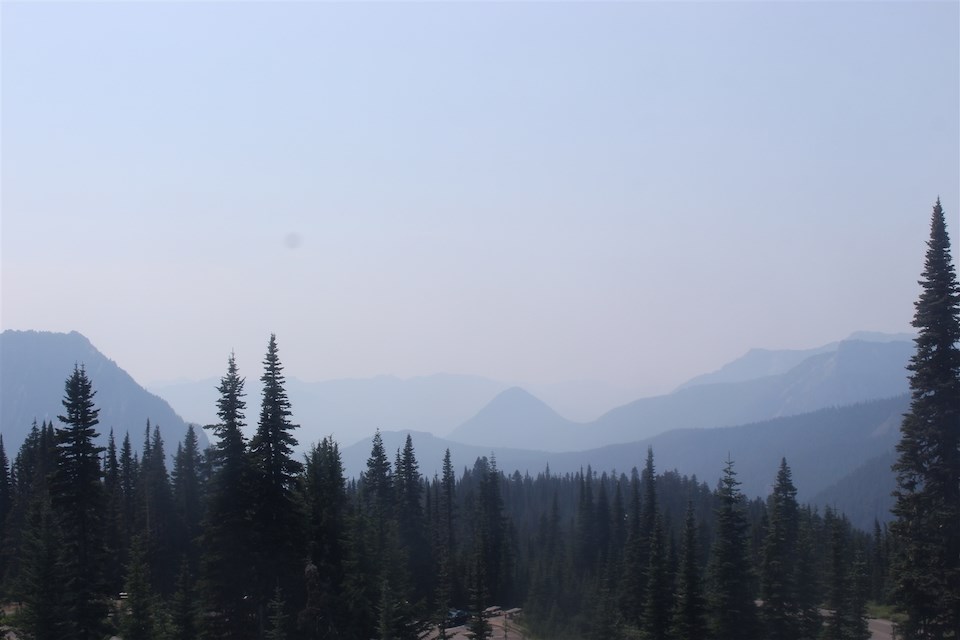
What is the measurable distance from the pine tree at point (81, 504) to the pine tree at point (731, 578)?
29.9 metres

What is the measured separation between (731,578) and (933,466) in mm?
18631

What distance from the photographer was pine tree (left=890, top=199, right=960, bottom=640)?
29.5m

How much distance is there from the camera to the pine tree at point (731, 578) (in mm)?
45781

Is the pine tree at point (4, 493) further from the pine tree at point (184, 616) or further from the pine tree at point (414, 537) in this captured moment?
the pine tree at point (184, 616)

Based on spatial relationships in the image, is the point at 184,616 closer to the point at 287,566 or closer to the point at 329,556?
the point at 329,556

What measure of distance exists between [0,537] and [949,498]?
78.0m

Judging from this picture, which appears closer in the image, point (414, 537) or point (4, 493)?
point (414, 537)

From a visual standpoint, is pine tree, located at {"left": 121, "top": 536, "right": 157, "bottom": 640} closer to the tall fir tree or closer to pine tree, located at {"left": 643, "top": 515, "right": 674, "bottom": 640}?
the tall fir tree

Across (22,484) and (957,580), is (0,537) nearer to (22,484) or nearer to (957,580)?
(22,484)

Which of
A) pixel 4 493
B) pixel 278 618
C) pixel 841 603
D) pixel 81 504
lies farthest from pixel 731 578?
pixel 4 493

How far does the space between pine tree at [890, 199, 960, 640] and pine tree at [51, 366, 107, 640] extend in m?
32.7

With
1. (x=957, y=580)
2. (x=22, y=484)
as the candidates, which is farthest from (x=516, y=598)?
(x=957, y=580)

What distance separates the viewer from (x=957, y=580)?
29.0 m

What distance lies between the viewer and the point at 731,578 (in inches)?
1825
